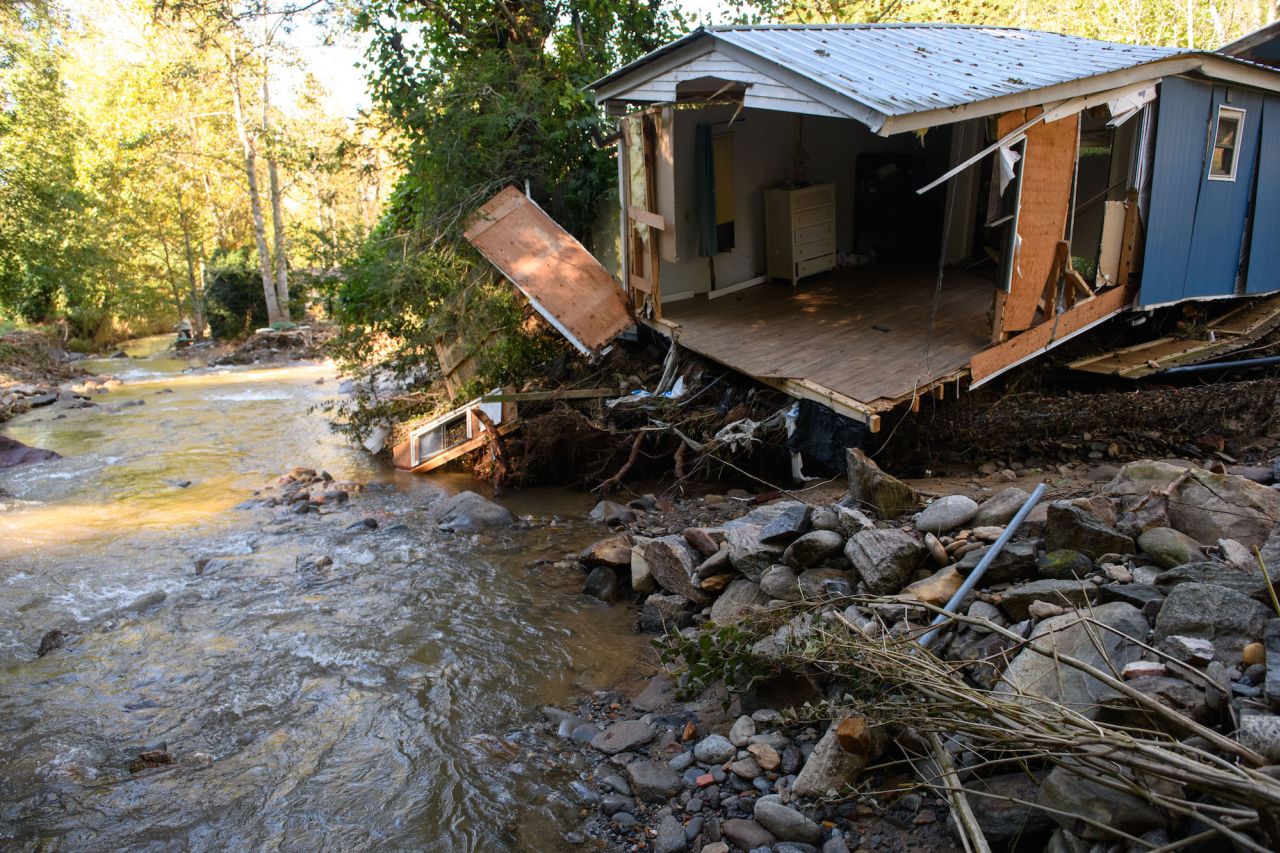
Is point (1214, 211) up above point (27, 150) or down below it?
below

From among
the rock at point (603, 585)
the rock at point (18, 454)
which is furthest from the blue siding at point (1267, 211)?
the rock at point (18, 454)

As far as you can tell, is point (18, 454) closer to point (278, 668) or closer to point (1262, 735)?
point (278, 668)

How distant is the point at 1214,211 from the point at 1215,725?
8.76m

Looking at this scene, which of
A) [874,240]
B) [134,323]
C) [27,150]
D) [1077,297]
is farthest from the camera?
[134,323]

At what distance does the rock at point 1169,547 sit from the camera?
456 centimetres

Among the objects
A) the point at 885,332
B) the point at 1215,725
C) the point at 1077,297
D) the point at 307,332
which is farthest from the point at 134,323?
the point at 1215,725

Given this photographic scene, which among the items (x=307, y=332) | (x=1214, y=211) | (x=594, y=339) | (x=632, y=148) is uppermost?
(x=632, y=148)

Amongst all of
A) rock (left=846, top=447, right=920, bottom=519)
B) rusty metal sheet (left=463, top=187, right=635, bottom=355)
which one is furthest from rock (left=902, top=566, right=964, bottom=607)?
rusty metal sheet (left=463, top=187, right=635, bottom=355)

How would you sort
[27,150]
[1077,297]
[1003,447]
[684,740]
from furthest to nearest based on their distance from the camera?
[27,150], [1077,297], [1003,447], [684,740]

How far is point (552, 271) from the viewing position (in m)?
10.3

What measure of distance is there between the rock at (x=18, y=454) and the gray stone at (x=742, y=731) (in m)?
11.6

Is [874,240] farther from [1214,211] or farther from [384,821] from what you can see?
[384,821]

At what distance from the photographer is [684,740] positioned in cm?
503

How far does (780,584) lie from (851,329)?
4.53 metres
